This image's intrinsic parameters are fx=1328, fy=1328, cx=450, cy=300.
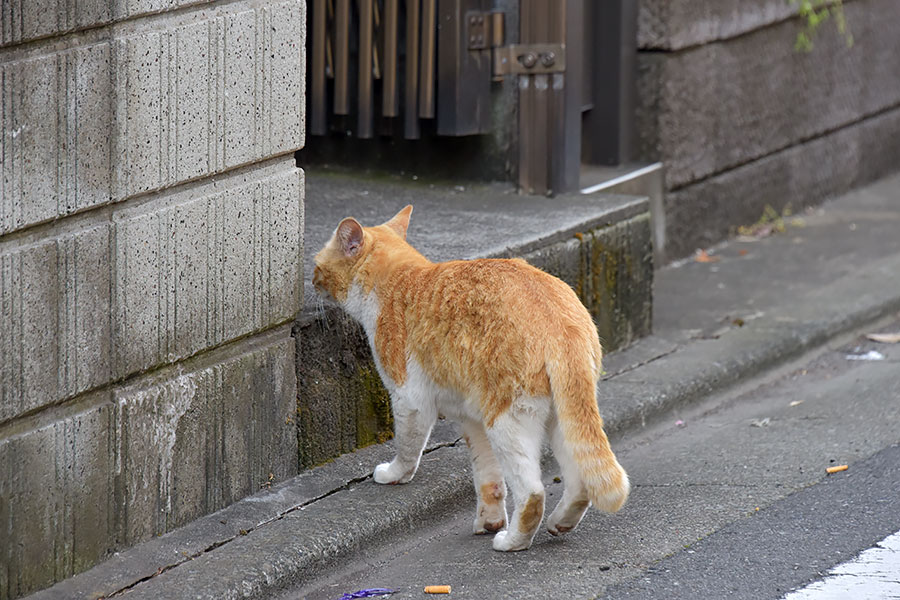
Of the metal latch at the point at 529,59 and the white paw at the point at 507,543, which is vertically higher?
the metal latch at the point at 529,59

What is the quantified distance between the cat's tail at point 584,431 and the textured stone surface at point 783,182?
155 inches

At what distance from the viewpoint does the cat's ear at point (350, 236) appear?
14.3 ft

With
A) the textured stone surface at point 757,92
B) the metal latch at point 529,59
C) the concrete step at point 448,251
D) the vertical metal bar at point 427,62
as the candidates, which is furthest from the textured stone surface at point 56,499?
the textured stone surface at point 757,92

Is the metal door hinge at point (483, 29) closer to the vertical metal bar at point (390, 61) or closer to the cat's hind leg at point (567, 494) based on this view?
the vertical metal bar at point (390, 61)

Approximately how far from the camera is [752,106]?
323 inches

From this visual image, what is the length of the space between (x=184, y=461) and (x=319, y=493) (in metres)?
0.54

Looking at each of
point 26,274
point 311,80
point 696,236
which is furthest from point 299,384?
point 696,236

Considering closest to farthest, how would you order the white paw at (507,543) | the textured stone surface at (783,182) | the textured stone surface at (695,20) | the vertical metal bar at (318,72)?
the white paw at (507,543)
the vertical metal bar at (318,72)
the textured stone surface at (695,20)
the textured stone surface at (783,182)

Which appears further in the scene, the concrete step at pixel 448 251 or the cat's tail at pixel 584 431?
the concrete step at pixel 448 251

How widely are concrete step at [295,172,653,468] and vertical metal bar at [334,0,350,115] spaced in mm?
376

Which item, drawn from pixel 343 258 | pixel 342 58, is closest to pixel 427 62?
pixel 342 58

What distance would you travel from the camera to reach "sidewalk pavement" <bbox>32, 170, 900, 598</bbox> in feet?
12.7

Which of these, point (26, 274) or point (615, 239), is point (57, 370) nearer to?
point (26, 274)

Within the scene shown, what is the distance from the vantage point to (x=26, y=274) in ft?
11.3
